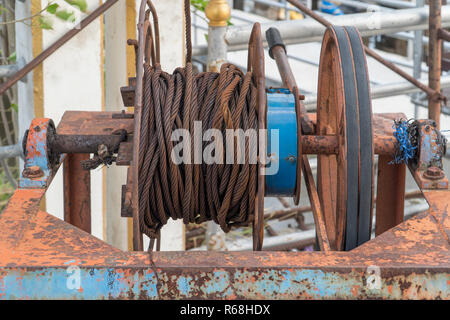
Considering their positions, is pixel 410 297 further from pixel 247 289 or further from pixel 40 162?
pixel 40 162

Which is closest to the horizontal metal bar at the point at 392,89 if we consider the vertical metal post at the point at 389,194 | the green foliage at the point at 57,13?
the green foliage at the point at 57,13

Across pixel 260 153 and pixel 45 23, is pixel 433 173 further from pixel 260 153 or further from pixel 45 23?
pixel 45 23

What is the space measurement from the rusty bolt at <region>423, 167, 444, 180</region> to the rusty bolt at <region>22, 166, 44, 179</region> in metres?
1.31

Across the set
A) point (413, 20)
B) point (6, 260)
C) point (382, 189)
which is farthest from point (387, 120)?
point (413, 20)

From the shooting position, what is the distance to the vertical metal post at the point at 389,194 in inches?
115

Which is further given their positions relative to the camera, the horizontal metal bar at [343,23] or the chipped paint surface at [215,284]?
the horizontal metal bar at [343,23]

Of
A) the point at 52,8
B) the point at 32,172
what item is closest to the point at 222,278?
the point at 32,172

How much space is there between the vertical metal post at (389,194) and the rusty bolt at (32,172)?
1308mm

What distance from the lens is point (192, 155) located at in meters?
2.41

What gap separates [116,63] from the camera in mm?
4680

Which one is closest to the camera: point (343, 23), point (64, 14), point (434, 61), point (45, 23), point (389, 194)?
point (389, 194)

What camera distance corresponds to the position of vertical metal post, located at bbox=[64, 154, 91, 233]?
2.99m

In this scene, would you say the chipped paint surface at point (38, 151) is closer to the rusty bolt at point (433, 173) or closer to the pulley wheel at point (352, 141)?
the pulley wheel at point (352, 141)

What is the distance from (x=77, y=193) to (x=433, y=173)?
1.42 meters
